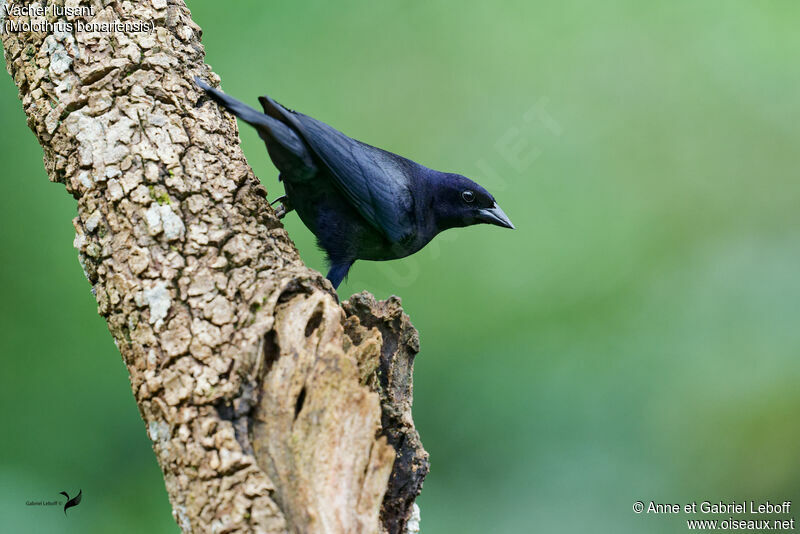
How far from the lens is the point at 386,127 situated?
595 centimetres

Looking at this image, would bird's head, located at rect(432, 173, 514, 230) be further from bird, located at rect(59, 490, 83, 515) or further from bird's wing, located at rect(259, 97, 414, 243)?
bird, located at rect(59, 490, 83, 515)

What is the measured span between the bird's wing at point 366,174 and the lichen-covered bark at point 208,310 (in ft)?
1.24

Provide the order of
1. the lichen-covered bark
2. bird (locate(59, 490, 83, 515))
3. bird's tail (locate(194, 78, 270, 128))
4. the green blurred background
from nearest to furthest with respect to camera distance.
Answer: the lichen-covered bark < bird's tail (locate(194, 78, 270, 128)) < bird (locate(59, 490, 83, 515)) < the green blurred background

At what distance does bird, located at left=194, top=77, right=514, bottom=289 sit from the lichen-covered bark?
29cm

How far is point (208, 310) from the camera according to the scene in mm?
2455

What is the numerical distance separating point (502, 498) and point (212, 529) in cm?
346

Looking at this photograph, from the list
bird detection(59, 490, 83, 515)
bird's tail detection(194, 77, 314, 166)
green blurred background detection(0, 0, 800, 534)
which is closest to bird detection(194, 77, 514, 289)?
bird's tail detection(194, 77, 314, 166)

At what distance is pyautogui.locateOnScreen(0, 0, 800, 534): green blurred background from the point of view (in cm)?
502

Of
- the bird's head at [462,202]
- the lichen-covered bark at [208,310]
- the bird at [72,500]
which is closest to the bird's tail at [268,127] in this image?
the lichen-covered bark at [208,310]

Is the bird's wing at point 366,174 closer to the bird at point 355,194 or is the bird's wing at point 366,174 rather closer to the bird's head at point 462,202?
the bird at point 355,194

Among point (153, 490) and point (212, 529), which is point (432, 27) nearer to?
point (153, 490)

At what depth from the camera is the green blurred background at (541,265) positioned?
5016mm

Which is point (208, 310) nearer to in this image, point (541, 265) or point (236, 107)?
point (236, 107)

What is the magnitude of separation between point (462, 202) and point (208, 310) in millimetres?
2445
